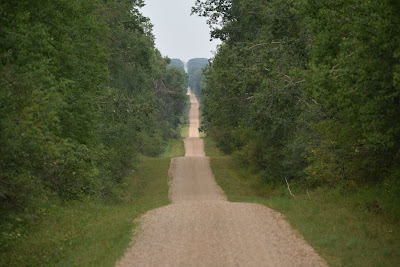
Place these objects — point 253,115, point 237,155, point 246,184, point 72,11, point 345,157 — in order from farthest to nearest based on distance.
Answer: point 237,155 < point 246,184 < point 253,115 < point 72,11 < point 345,157

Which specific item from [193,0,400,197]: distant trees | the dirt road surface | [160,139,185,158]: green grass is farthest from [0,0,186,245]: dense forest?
[160,139,185,158]: green grass

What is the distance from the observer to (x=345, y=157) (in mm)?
19062

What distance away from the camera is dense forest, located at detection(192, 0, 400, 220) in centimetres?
1294

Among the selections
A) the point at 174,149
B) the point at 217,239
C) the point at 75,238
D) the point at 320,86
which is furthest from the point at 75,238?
the point at 174,149

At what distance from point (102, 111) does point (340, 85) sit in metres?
15.8

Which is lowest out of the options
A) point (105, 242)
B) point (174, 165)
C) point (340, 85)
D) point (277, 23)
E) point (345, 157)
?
point (174, 165)

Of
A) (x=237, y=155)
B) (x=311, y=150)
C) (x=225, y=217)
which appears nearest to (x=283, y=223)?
(x=225, y=217)

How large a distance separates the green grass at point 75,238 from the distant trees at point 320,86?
6.65 meters

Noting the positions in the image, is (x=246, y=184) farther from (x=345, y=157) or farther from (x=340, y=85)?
(x=340, y=85)

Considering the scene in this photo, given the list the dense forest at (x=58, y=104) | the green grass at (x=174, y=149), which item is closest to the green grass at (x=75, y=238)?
the dense forest at (x=58, y=104)

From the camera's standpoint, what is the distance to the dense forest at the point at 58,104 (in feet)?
42.0

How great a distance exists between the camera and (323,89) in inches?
573

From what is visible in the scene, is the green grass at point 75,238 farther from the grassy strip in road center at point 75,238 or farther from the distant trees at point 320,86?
the distant trees at point 320,86

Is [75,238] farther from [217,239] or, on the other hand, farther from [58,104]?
[217,239]
